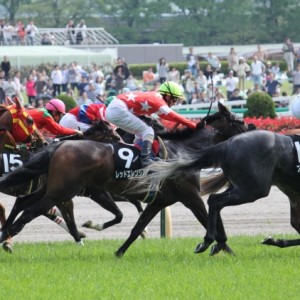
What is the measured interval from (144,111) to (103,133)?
1066mm

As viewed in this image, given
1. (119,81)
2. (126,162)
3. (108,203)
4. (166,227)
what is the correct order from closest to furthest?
(126,162) < (108,203) < (166,227) < (119,81)

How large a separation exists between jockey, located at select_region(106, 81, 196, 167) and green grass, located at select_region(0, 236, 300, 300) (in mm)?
1130

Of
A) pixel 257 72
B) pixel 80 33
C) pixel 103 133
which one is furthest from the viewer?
pixel 80 33

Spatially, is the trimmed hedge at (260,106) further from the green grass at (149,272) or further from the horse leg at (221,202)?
the horse leg at (221,202)

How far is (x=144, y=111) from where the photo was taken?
1098 cm

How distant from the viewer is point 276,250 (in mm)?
10938

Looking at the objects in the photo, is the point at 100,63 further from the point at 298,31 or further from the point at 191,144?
the point at 191,144

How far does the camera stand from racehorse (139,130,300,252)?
1013cm

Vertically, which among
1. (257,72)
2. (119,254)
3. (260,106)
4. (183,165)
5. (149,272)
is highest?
(183,165)

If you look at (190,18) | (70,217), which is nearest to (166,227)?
(70,217)

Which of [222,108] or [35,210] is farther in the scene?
[222,108]

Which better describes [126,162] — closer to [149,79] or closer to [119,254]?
[119,254]

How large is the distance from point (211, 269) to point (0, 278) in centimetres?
183

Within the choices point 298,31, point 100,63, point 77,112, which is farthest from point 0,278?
point 298,31
